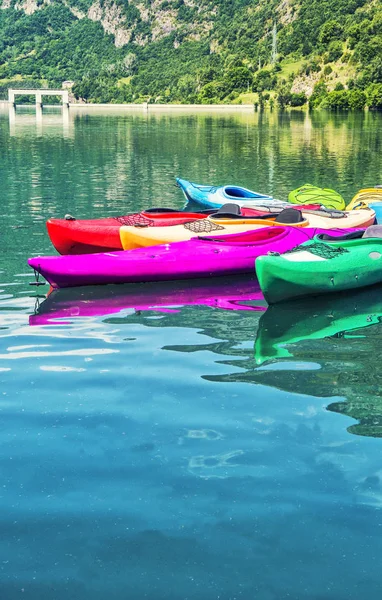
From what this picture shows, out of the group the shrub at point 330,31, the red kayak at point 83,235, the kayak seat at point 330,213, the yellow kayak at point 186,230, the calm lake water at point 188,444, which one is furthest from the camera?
the shrub at point 330,31

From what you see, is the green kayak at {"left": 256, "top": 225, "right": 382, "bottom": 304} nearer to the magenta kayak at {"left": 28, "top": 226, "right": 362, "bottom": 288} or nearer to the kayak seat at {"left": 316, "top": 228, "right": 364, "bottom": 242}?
the kayak seat at {"left": 316, "top": 228, "right": 364, "bottom": 242}

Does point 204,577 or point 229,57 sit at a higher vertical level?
point 229,57

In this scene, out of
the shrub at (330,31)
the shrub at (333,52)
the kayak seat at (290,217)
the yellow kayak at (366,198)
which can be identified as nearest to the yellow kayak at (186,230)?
the kayak seat at (290,217)

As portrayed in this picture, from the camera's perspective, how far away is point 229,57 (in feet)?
639

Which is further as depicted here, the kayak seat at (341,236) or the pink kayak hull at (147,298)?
the kayak seat at (341,236)

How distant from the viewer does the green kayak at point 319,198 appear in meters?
21.4

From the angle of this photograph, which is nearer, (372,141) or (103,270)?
(103,270)

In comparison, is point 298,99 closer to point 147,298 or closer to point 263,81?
point 263,81

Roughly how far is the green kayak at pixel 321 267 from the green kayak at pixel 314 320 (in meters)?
0.20

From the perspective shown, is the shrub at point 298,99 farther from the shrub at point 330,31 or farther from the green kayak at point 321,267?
the green kayak at point 321,267

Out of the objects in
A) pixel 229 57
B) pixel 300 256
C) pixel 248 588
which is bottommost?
pixel 248 588

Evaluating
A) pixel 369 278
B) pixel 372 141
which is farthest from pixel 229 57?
pixel 369 278

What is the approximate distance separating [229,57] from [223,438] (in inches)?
7761

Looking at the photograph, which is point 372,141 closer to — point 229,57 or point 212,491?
point 212,491
